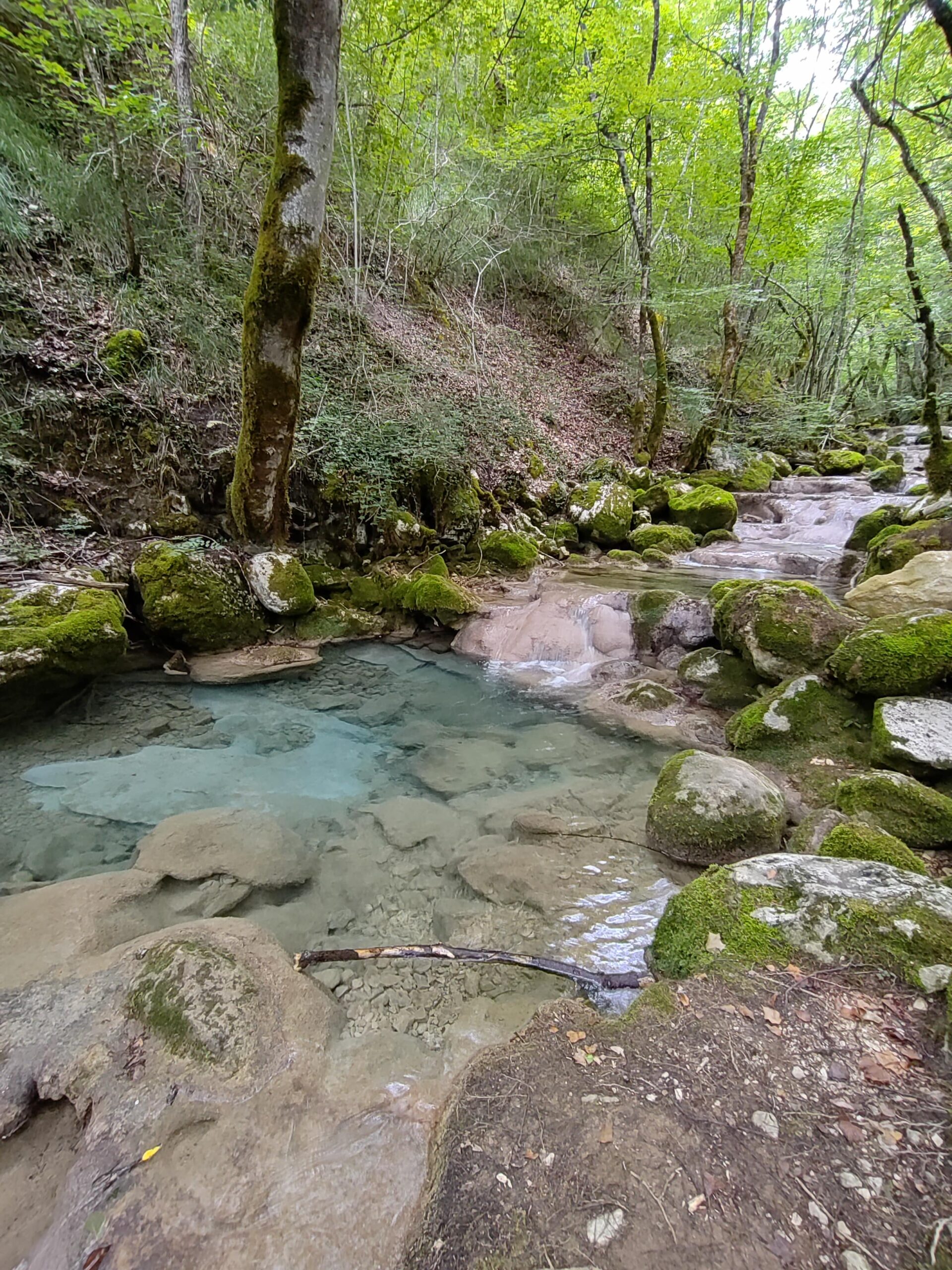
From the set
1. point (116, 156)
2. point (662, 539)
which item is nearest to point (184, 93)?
point (116, 156)

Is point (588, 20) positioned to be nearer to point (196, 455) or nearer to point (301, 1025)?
point (196, 455)

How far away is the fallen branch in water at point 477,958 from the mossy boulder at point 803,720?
7.38 ft

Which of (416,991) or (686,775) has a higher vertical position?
(686,775)

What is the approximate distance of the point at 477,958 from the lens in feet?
7.34

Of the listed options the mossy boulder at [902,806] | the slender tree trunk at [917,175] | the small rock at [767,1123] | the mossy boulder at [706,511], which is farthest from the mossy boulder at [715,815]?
the mossy boulder at [706,511]

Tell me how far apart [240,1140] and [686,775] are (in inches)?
99.8

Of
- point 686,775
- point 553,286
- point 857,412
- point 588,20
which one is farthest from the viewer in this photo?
point 857,412

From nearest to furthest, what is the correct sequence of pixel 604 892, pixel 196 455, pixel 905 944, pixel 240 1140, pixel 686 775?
pixel 240 1140, pixel 905 944, pixel 604 892, pixel 686 775, pixel 196 455

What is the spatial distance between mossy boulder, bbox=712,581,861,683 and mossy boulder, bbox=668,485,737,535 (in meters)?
5.73

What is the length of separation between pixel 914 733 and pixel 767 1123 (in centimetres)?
261

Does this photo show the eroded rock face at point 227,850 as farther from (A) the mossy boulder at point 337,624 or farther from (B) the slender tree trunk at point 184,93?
(B) the slender tree trunk at point 184,93

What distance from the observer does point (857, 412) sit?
63.3 ft

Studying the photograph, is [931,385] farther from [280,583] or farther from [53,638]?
[53,638]

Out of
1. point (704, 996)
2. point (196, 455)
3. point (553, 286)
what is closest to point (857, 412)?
point (553, 286)
